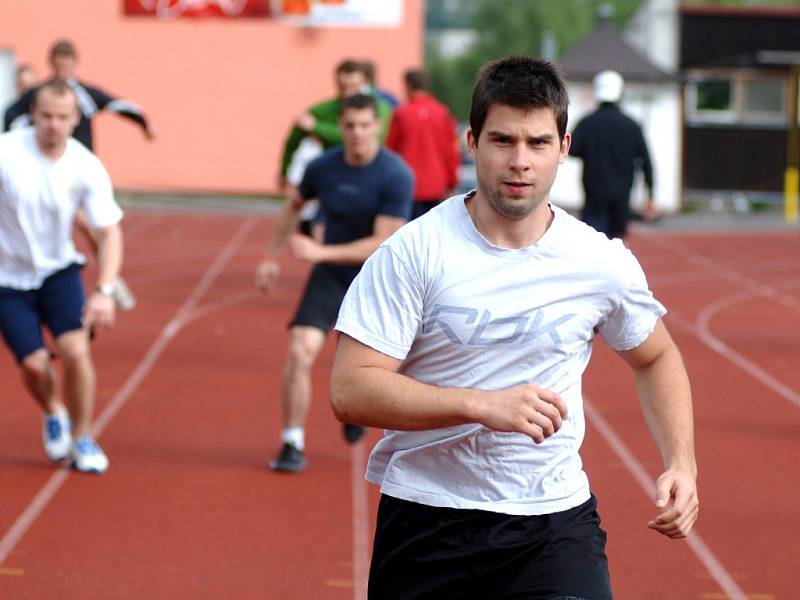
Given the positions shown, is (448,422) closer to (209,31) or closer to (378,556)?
(378,556)

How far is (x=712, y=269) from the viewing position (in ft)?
61.8

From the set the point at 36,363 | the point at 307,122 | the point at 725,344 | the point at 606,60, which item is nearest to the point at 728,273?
the point at 725,344

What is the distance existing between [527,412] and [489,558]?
0.56 meters

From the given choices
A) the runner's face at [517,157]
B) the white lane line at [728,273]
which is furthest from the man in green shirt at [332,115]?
the runner's face at [517,157]

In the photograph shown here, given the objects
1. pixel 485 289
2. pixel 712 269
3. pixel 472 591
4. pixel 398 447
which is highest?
pixel 485 289

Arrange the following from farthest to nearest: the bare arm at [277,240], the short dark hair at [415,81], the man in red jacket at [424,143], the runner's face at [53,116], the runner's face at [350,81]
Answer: the short dark hair at [415,81] → the man in red jacket at [424,143] → the runner's face at [350,81] → the bare arm at [277,240] → the runner's face at [53,116]

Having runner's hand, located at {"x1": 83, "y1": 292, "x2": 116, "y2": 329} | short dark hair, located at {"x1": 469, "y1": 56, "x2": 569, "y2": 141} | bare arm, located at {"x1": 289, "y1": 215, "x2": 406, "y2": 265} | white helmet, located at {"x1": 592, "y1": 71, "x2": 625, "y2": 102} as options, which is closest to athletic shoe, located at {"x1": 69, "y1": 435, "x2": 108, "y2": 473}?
runner's hand, located at {"x1": 83, "y1": 292, "x2": 116, "y2": 329}

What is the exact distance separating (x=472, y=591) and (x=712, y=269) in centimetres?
1568

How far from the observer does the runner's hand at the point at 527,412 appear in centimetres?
319

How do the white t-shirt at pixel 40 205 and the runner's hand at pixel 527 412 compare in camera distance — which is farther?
the white t-shirt at pixel 40 205

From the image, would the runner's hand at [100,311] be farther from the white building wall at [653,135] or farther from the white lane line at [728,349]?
the white building wall at [653,135]

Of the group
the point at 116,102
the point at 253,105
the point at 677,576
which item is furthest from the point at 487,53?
the point at 677,576

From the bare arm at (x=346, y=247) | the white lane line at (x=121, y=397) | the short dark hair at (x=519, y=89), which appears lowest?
the white lane line at (x=121, y=397)

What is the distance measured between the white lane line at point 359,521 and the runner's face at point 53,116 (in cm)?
219
